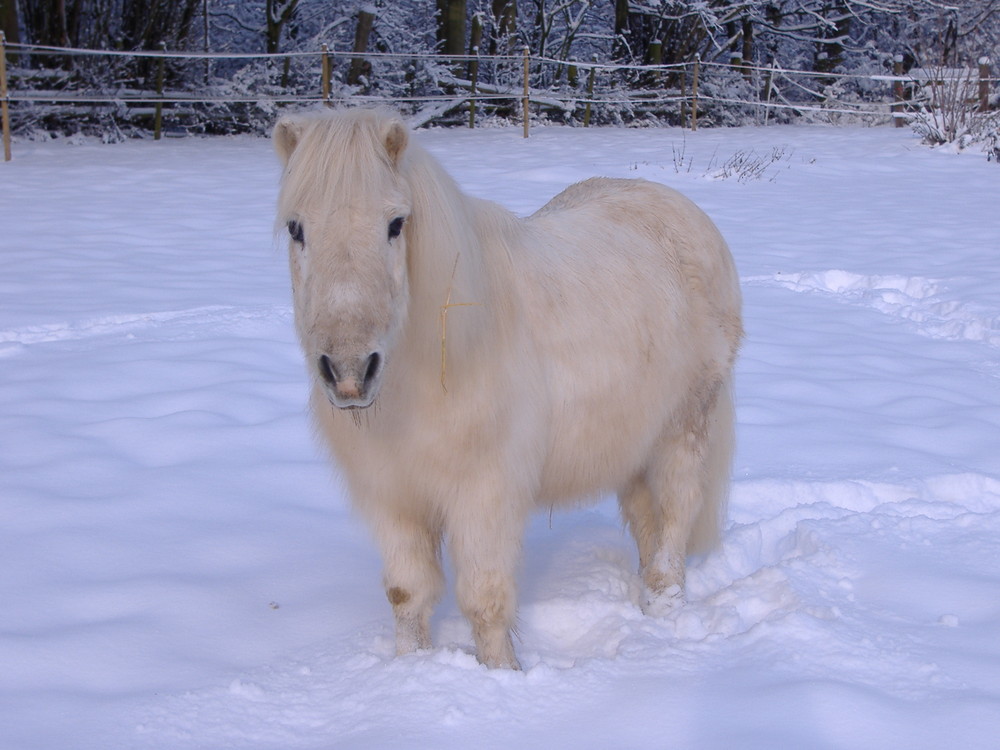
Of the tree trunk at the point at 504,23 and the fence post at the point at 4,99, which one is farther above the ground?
the tree trunk at the point at 504,23

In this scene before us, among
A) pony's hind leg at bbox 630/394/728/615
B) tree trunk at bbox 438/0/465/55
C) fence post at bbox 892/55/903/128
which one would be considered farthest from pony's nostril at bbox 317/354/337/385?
tree trunk at bbox 438/0/465/55

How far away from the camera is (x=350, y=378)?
6.23 ft

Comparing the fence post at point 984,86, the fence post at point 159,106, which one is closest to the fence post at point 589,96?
the fence post at point 984,86

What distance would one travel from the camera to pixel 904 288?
6.62 metres

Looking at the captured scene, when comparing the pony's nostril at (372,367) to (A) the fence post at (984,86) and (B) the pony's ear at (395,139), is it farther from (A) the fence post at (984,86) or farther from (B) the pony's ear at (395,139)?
(A) the fence post at (984,86)

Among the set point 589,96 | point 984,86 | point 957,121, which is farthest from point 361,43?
point 984,86

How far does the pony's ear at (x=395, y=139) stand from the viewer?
213 cm

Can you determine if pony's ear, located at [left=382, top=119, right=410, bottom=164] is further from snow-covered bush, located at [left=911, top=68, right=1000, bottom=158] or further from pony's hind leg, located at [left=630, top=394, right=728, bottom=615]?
snow-covered bush, located at [left=911, top=68, right=1000, bottom=158]

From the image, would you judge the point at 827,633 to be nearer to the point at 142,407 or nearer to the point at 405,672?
the point at 405,672

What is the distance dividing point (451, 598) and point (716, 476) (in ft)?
3.33

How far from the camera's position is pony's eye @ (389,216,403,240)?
2.10 meters

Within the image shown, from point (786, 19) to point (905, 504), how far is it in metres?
23.4

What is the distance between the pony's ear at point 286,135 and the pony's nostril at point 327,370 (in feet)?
2.05

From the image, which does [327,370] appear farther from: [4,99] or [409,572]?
[4,99]
